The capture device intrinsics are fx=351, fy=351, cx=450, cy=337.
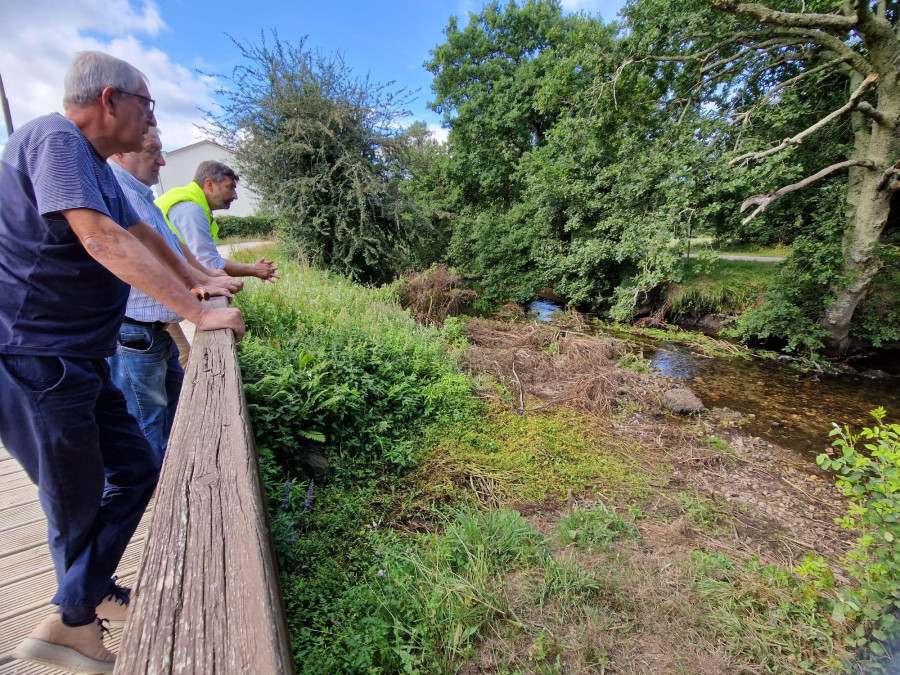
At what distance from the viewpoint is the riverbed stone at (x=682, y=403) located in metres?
5.40

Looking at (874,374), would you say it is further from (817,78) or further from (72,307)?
(72,307)

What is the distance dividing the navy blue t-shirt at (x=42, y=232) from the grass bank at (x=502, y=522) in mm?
1556

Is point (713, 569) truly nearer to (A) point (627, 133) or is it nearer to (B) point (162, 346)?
(B) point (162, 346)

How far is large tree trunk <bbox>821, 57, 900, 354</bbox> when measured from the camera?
6.48 meters

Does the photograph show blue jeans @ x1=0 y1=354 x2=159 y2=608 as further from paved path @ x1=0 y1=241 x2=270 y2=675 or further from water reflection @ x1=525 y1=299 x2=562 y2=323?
water reflection @ x1=525 y1=299 x2=562 y2=323

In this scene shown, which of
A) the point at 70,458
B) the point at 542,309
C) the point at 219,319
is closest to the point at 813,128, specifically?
the point at 542,309

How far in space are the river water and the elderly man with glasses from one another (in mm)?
6712

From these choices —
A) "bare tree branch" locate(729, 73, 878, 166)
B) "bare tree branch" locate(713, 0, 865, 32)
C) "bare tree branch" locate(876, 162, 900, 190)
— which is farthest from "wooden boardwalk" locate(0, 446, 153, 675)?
"bare tree branch" locate(876, 162, 900, 190)

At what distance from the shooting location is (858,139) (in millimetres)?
7285

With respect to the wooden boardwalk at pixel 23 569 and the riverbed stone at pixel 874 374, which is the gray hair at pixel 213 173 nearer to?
the wooden boardwalk at pixel 23 569

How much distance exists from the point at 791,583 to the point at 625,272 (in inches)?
434

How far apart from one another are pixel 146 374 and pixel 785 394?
8640 mm

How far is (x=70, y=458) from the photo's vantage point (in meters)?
1.30

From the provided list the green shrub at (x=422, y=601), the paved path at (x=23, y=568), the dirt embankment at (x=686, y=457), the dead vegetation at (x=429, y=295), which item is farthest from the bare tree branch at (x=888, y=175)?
the paved path at (x=23, y=568)
